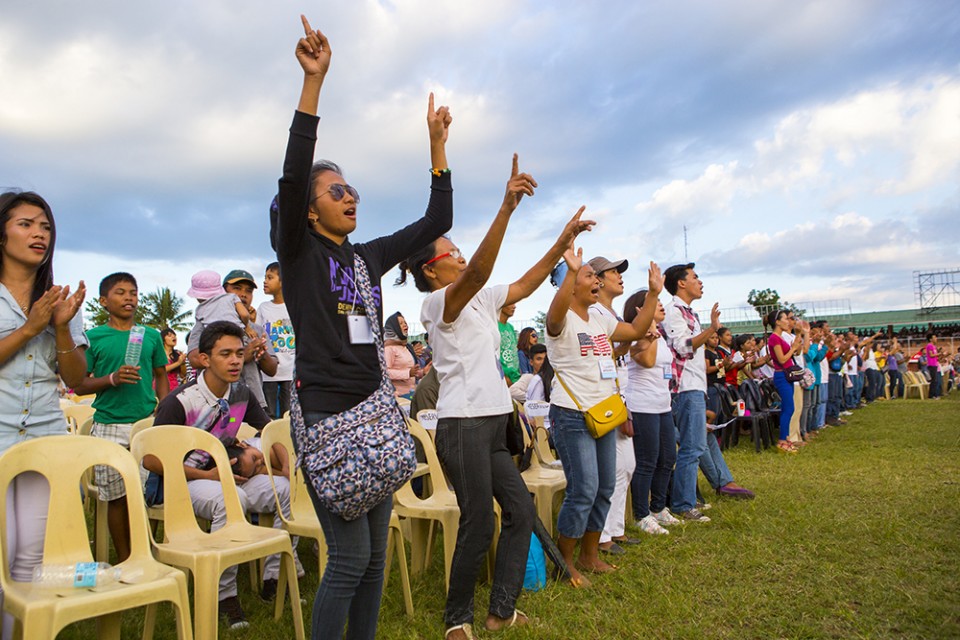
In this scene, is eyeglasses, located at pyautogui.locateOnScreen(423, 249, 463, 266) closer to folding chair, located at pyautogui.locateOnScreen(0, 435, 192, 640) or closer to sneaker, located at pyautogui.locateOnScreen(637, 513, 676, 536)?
folding chair, located at pyautogui.locateOnScreen(0, 435, 192, 640)

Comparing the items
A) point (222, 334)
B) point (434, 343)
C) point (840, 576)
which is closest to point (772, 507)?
point (840, 576)

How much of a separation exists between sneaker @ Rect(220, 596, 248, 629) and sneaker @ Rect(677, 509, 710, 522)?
3521 mm

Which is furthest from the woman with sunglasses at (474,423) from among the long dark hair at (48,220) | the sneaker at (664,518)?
→ the sneaker at (664,518)

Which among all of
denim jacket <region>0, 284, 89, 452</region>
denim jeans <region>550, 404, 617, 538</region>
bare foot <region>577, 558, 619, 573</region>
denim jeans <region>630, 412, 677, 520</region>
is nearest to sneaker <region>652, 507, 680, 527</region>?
denim jeans <region>630, 412, 677, 520</region>

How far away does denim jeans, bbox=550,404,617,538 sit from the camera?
3965 mm

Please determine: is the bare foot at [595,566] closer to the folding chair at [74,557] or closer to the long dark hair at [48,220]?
the folding chair at [74,557]

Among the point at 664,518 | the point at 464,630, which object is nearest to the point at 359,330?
the point at 464,630

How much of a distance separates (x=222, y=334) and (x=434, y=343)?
1505 millimetres

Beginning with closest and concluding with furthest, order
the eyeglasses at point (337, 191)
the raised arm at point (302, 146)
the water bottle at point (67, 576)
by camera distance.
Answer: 1. the raised arm at point (302, 146)
2. the eyeglasses at point (337, 191)
3. the water bottle at point (67, 576)

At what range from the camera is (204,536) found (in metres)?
3.38

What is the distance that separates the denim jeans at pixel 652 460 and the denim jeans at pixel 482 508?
2041 millimetres

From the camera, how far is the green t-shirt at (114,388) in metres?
4.14

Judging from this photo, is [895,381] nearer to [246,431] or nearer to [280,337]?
[280,337]

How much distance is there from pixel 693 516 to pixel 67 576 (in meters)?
4.52
